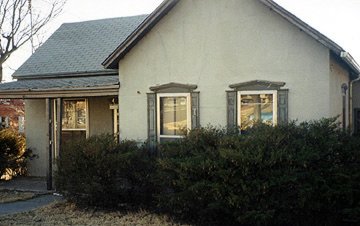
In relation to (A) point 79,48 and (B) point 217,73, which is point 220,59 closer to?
(B) point 217,73

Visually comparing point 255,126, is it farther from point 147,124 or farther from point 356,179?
point 147,124

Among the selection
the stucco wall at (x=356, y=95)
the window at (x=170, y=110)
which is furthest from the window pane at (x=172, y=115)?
the stucco wall at (x=356, y=95)

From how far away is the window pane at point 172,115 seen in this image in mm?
12156

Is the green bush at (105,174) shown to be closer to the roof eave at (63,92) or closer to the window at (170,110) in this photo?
the window at (170,110)

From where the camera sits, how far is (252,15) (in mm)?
11281

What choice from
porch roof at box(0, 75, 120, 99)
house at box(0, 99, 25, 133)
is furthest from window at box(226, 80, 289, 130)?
house at box(0, 99, 25, 133)

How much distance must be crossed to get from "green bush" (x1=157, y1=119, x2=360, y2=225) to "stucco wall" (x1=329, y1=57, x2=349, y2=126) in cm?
204

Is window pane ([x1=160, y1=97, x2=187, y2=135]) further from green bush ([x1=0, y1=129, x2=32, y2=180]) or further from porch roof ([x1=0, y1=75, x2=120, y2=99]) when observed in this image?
Answer: green bush ([x1=0, y1=129, x2=32, y2=180])

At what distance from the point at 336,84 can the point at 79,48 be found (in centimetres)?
→ 1010

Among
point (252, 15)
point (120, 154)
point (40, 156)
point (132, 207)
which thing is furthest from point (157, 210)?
A: point (40, 156)

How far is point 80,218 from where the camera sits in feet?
33.5

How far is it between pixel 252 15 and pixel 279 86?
200 centimetres

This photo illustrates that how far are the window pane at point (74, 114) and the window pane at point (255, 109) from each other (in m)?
6.85

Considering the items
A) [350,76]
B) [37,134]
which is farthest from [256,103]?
[37,134]
